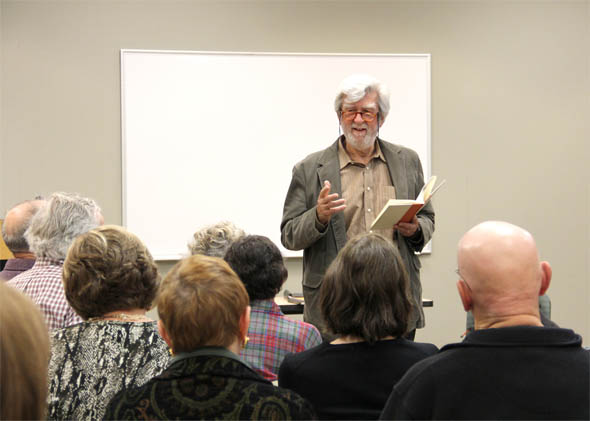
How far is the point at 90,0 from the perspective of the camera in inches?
172

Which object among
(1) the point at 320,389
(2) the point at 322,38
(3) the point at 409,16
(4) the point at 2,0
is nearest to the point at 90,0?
(4) the point at 2,0

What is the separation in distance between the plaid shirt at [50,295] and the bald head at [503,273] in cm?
139

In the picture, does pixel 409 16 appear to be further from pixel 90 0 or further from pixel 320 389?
pixel 320 389

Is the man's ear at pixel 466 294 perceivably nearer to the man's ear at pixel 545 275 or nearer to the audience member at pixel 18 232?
the man's ear at pixel 545 275

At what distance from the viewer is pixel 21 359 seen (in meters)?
0.85

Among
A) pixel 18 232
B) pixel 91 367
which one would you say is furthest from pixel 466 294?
pixel 18 232

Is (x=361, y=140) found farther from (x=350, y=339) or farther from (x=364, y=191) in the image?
(x=350, y=339)

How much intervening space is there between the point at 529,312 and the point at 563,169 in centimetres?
406

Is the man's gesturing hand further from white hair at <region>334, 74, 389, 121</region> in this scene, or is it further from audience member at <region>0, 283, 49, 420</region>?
audience member at <region>0, 283, 49, 420</region>

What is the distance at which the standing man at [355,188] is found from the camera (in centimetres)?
260

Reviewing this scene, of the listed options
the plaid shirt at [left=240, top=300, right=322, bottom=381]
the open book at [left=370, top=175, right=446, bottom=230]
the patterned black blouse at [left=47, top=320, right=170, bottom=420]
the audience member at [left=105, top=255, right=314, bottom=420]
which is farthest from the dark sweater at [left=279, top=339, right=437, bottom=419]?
the open book at [left=370, top=175, right=446, bottom=230]

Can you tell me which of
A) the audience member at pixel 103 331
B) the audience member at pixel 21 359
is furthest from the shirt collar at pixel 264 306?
the audience member at pixel 21 359

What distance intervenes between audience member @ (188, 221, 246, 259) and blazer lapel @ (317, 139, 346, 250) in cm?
45

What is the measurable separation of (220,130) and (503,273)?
135 inches
